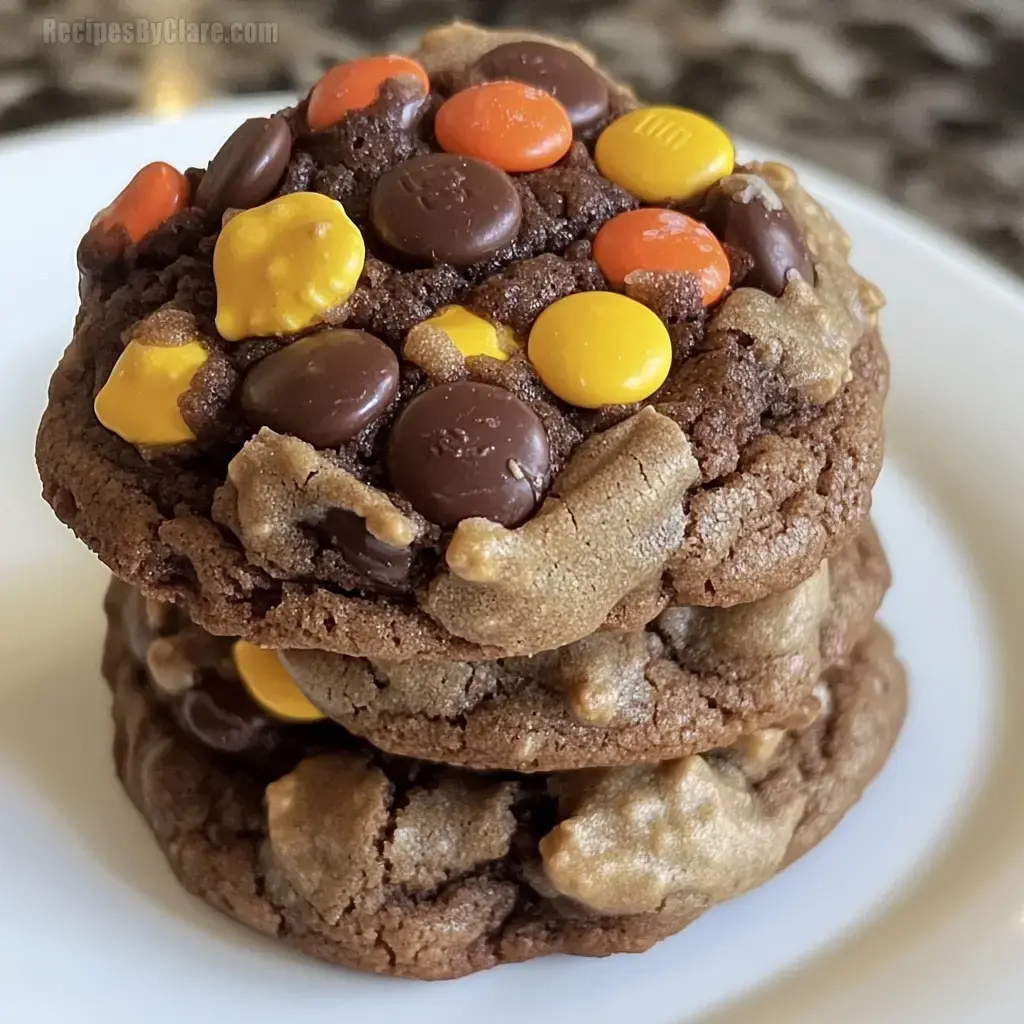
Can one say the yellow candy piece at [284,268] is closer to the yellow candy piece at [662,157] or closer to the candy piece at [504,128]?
the candy piece at [504,128]

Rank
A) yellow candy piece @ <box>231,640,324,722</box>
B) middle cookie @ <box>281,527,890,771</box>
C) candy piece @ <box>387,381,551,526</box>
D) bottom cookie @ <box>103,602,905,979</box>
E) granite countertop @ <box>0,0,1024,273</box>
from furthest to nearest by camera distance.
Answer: granite countertop @ <box>0,0,1024,273</box>
yellow candy piece @ <box>231,640,324,722</box>
bottom cookie @ <box>103,602,905,979</box>
middle cookie @ <box>281,527,890,771</box>
candy piece @ <box>387,381,551,526</box>

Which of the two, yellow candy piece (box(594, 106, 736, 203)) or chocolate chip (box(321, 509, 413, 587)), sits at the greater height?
yellow candy piece (box(594, 106, 736, 203))

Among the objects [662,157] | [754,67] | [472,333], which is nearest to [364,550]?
[472,333]

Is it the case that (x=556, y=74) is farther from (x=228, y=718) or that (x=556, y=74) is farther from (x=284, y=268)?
(x=228, y=718)

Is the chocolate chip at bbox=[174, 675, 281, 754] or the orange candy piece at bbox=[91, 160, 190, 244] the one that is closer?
the orange candy piece at bbox=[91, 160, 190, 244]

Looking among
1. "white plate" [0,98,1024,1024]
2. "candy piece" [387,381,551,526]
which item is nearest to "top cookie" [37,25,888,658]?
"candy piece" [387,381,551,526]

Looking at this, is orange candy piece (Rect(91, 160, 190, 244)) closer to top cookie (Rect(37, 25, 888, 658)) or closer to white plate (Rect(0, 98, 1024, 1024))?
top cookie (Rect(37, 25, 888, 658))
